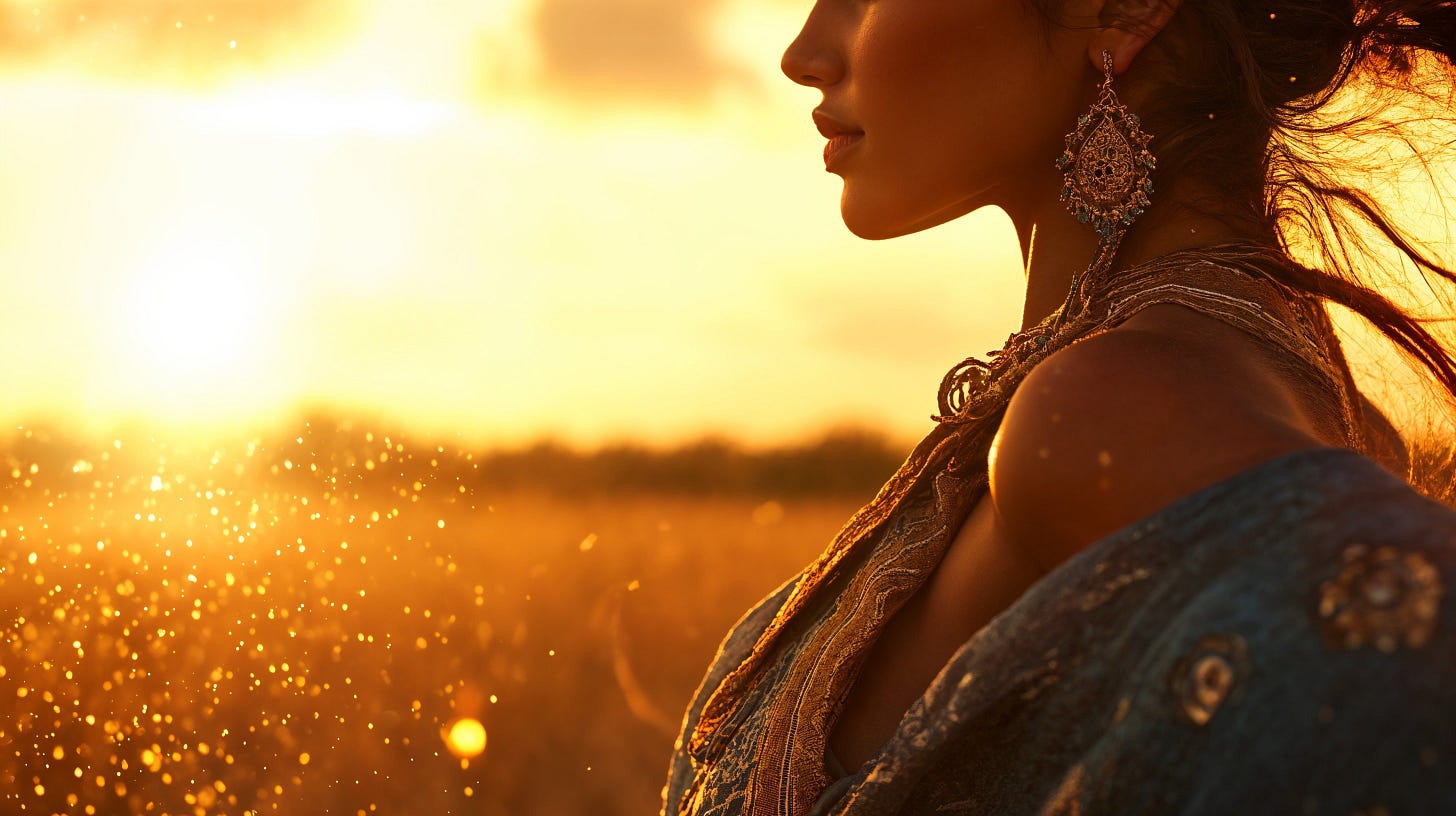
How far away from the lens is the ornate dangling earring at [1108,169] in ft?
6.24

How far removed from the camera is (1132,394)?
4.28 feet

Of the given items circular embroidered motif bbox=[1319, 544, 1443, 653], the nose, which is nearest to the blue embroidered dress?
circular embroidered motif bbox=[1319, 544, 1443, 653]

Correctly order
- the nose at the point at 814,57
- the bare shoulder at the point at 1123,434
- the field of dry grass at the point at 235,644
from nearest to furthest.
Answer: the bare shoulder at the point at 1123,434 < the nose at the point at 814,57 < the field of dry grass at the point at 235,644

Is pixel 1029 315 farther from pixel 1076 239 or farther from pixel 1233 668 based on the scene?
pixel 1233 668

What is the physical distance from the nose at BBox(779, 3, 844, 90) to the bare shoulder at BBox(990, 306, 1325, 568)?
87cm

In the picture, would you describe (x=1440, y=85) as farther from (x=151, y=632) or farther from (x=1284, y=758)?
(x=151, y=632)

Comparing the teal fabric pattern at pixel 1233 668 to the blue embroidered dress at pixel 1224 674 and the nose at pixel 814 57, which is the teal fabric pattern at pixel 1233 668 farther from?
the nose at pixel 814 57

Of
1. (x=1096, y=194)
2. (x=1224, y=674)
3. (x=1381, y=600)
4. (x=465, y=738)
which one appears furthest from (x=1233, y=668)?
(x=465, y=738)

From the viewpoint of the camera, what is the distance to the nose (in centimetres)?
210

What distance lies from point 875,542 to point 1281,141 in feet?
3.10


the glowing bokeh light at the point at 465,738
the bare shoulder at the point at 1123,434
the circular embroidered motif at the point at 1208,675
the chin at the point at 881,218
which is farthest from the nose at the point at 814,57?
the glowing bokeh light at the point at 465,738

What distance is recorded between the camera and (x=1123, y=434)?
1.28m

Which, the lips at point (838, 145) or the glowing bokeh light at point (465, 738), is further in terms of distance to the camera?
the glowing bokeh light at point (465, 738)

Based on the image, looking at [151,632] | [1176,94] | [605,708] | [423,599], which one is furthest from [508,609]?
[1176,94]
